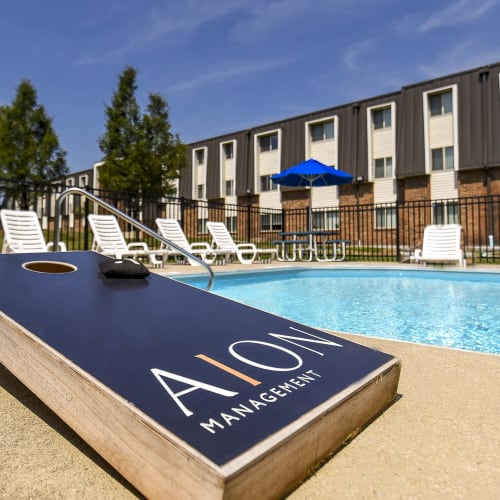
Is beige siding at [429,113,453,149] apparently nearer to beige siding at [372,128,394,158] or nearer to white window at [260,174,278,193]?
beige siding at [372,128,394,158]

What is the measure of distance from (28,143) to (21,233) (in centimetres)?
1536

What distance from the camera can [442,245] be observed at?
998cm

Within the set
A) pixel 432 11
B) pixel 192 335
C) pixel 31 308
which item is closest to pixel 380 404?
pixel 192 335

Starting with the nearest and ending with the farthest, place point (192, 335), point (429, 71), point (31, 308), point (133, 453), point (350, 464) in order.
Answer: point (133, 453), point (350, 464), point (192, 335), point (31, 308), point (429, 71)

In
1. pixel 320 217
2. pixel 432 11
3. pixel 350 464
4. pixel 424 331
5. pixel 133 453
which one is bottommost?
pixel 424 331

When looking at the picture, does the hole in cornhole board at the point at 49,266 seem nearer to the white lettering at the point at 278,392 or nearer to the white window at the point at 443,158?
the white lettering at the point at 278,392

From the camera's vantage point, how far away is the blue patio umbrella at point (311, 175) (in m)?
12.1

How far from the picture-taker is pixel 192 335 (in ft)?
5.33

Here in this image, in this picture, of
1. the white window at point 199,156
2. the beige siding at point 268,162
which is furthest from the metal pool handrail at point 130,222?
the white window at point 199,156

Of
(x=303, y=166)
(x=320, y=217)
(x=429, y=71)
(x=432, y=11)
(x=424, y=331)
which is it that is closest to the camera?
(x=424, y=331)

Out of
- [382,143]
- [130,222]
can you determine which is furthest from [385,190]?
[130,222]

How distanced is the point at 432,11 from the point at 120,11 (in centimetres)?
1036

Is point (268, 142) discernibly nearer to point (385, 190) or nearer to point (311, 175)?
point (385, 190)

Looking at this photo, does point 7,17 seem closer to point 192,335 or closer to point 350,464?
point 192,335
